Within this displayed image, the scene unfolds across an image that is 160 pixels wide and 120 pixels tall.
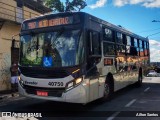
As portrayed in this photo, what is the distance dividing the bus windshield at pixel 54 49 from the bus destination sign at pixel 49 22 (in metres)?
0.33

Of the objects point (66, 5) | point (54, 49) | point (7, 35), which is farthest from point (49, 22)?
point (66, 5)

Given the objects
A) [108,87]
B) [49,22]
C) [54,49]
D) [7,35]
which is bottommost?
[108,87]

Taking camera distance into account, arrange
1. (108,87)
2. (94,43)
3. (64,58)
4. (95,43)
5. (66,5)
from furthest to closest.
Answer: (66,5) → (108,87) → (95,43) → (94,43) → (64,58)

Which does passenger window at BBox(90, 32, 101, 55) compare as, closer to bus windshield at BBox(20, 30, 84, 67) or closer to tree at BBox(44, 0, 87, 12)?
bus windshield at BBox(20, 30, 84, 67)

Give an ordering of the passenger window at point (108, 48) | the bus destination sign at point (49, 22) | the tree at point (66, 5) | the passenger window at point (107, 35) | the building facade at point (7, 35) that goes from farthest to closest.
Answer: the tree at point (66, 5)
the building facade at point (7, 35)
the passenger window at point (107, 35)
the passenger window at point (108, 48)
the bus destination sign at point (49, 22)

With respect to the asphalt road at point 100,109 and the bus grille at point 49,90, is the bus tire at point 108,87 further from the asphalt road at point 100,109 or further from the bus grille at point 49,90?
the bus grille at point 49,90

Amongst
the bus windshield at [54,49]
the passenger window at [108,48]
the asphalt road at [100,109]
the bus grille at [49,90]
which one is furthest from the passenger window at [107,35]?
the bus grille at [49,90]

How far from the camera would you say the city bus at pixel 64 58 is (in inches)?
367

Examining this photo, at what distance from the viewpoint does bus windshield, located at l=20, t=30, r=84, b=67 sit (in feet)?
30.8

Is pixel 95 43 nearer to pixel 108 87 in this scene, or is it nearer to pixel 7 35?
pixel 108 87

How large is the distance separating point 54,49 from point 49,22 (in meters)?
1.06

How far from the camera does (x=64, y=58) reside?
371 inches

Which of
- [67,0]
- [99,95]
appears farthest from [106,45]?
[67,0]

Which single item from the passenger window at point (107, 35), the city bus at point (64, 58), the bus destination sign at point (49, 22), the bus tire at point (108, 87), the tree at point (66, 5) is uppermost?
the tree at point (66, 5)
